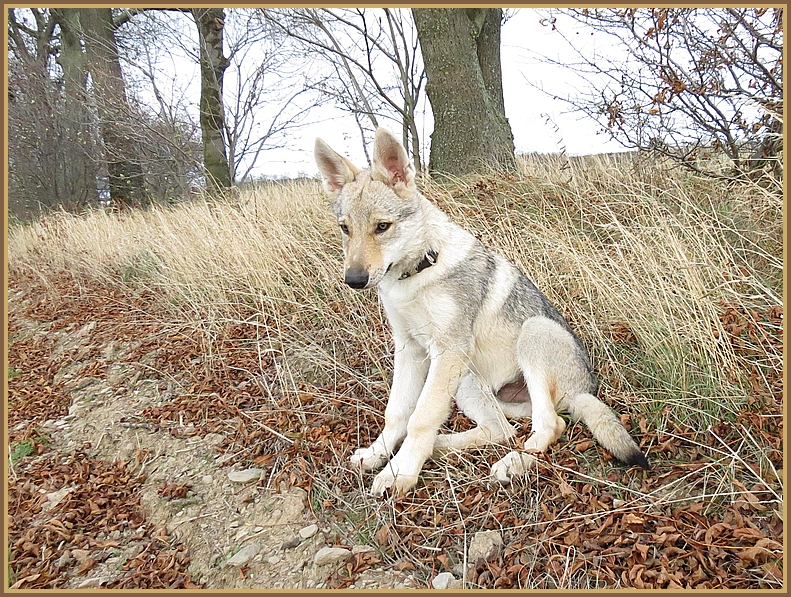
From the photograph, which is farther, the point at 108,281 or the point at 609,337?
the point at 108,281

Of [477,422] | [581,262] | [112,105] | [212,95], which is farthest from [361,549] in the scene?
[112,105]

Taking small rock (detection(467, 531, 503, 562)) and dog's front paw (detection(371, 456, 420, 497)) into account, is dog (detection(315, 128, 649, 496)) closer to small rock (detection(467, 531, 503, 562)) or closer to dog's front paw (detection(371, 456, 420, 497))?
dog's front paw (detection(371, 456, 420, 497))

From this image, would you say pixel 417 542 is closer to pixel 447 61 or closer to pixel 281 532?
pixel 281 532

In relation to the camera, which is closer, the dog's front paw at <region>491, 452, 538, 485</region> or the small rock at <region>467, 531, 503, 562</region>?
the small rock at <region>467, 531, 503, 562</region>

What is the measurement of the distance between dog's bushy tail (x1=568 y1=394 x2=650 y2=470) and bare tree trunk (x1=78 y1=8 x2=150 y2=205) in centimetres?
978

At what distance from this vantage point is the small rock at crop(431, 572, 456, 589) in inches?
87.1

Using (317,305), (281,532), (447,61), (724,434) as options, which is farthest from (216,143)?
(724,434)

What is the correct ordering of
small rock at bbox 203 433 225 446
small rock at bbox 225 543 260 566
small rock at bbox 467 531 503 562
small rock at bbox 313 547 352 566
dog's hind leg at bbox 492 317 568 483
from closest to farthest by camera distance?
small rock at bbox 467 531 503 562 → small rock at bbox 313 547 352 566 → small rock at bbox 225 543 260 566 → dog's hind leg at bbox 492 317 568 483 → small rock at bbox 203 433 225 446

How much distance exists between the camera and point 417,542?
Result: 8.09 feet

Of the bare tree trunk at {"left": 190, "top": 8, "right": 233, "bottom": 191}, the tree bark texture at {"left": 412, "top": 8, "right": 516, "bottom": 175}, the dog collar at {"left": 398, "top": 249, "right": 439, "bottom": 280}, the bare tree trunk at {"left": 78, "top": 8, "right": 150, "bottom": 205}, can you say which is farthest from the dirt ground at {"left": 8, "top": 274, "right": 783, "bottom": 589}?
the bare tree trunk at {"left": 78, "top": 8, "right": 150, "bottom": 205}

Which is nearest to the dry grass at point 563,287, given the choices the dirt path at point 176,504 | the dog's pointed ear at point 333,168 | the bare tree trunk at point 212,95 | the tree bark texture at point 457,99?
the dirt path at point 176,504

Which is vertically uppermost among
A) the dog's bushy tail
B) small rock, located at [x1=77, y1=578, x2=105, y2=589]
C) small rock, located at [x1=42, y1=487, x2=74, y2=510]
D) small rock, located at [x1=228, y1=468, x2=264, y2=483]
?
the dog's bushy tail

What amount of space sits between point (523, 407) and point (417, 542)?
122 cm

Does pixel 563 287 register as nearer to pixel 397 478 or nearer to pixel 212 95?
pixel 397 478
